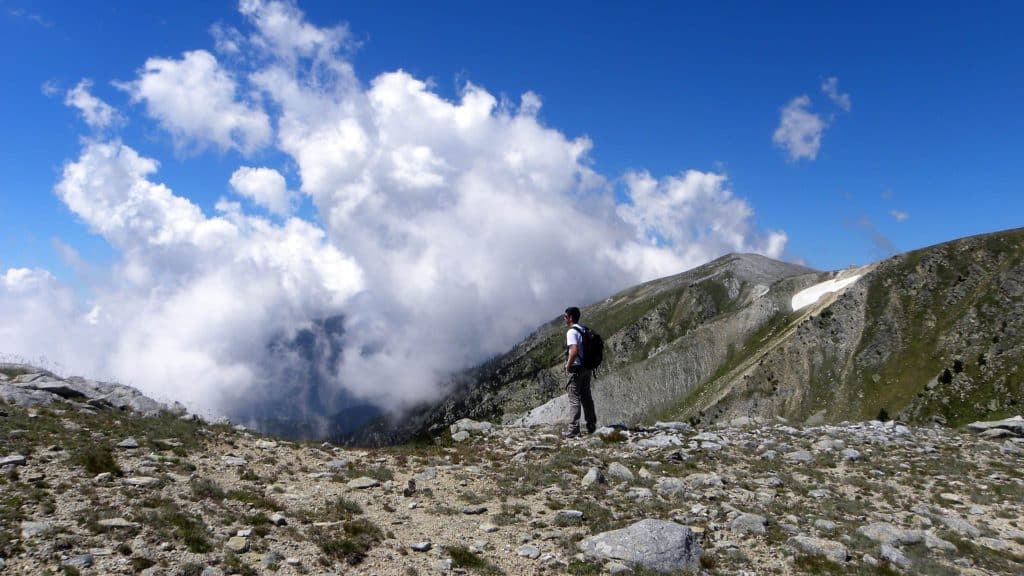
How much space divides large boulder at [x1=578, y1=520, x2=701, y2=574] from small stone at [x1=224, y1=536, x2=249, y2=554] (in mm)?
6545

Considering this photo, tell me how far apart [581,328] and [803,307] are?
194107 mm

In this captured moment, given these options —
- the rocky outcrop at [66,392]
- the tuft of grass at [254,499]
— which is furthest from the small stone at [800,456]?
the rocky outcrop at [66,392]

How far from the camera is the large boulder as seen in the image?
10734 mm

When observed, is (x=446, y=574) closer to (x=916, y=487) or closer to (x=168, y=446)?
(x=168, y=446)

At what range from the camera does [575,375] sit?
71.2 feet

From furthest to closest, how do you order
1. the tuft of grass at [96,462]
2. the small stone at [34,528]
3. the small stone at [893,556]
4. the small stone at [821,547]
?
the tuft of grass at [96,462] < the small stone at [821,547] < the small stone at [893,556] < the small stone at [34,528]

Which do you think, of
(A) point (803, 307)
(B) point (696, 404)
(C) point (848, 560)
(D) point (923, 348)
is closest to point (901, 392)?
→ (D) point (923, 348)

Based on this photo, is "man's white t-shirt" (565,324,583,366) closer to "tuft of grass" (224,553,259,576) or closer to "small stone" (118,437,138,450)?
"tuft of grass" (224,553,259,576)

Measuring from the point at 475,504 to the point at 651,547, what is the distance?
4.81 m

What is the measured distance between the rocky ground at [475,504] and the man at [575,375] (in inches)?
44.3

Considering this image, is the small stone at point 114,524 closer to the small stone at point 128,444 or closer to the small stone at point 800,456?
the small stone at point 128,444

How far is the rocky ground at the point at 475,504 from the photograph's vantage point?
34.0 feet

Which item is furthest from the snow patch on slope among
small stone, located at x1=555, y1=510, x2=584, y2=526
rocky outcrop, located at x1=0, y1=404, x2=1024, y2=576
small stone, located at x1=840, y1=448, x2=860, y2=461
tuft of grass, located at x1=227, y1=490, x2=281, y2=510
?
tuft of grass, located at x1=227, y1=490, x2=281, y2=510

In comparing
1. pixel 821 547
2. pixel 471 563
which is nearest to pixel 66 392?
pixel 471 563
